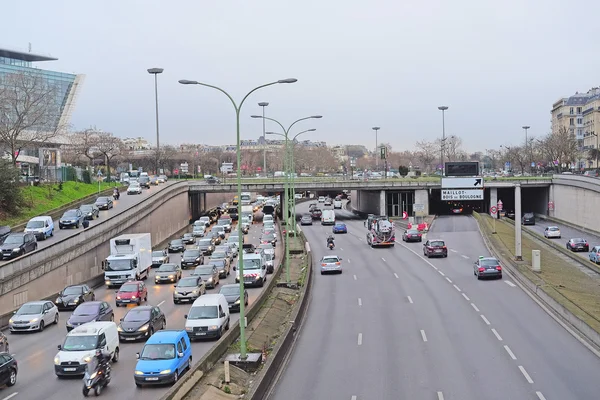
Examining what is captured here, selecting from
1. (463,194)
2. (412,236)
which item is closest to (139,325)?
(463,194)

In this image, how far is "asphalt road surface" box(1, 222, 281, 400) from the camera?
19750 mm

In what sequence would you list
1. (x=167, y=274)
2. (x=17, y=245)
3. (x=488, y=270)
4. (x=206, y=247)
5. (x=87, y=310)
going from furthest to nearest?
(x=206, y=247), (x=167, y=274), (x=488, y=270), (x=17, y=245), (x=87, y=310)

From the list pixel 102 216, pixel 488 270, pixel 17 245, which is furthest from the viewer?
pixel 102 216

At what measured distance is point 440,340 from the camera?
2641cm

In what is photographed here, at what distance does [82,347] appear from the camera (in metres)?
22.1

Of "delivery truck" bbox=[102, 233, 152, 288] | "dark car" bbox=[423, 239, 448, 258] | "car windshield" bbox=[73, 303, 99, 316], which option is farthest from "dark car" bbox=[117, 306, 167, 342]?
"dark car" bbox=[423, 239, 448, 258]

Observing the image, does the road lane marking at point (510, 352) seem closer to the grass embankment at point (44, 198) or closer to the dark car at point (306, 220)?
the grass embankment at point (44, 198)

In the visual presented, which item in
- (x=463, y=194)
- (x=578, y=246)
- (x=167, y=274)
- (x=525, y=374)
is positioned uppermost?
(x=463, y=194)

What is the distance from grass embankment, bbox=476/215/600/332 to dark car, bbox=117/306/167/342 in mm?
17493

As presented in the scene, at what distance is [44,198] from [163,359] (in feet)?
150

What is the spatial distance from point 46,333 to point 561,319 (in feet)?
74.9

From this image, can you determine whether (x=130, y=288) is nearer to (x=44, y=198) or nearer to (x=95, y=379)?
(x=95, y=379)

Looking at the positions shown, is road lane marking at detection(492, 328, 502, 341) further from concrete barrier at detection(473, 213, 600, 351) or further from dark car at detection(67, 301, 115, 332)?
dark car at detection(67, 301, 115, 332)

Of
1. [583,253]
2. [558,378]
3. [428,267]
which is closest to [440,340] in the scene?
[558,378]
